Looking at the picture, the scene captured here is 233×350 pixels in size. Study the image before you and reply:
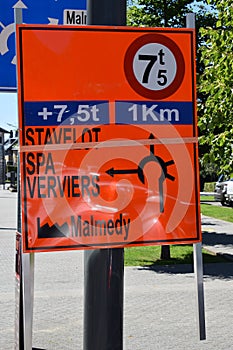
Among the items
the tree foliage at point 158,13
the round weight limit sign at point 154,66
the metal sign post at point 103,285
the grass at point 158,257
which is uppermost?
the tree foliage at point 158,13

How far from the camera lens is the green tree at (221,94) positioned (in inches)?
370

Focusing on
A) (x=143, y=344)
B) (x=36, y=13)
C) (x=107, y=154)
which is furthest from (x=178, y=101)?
(x=143, y=344)

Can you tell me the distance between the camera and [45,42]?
333 centimetres

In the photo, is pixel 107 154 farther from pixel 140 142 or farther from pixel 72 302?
pixel 72 302

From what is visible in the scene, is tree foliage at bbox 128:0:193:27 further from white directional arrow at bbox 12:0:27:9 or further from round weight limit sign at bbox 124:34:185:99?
round weight limit sign at bbox 124:34:185:99

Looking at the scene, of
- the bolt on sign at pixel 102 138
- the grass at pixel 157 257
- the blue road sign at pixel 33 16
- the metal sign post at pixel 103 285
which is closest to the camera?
the bolt on sign at pixel 102 138

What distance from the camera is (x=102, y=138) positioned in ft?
11.1

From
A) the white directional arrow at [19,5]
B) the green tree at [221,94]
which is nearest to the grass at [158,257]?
the green tree at [221,94]

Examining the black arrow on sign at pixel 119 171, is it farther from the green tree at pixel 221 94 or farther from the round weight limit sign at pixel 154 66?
the green tree at pixel 221 94

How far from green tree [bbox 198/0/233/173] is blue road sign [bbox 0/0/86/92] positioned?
17.4ft

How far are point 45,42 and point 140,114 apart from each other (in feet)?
1.95

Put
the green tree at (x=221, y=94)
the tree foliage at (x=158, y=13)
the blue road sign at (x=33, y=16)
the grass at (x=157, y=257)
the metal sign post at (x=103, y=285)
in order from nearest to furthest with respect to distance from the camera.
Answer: the metal sign post at (x=103, y=285) → the blue road sign at (x=33, y=16) → the green tree at (x=221, y=94) → the grass at (x=157, y=257) → the tree foliage at (x=158, y=13)

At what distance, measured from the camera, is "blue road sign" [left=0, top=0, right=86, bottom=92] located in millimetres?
4215

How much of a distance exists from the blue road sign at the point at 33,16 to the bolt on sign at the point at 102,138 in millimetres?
907
